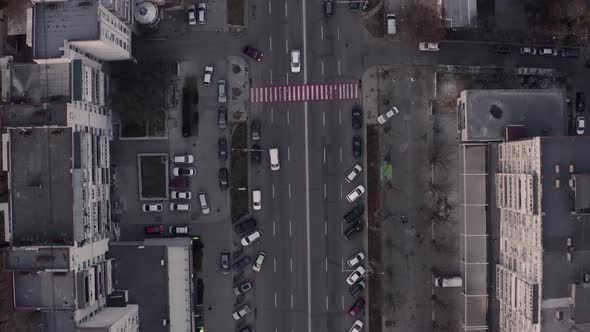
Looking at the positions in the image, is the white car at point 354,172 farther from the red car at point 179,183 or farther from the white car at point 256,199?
the red car at point 179,183

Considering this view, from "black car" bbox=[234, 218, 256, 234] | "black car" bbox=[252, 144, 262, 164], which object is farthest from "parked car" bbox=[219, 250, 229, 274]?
"black car" bbox=[252, 144, 262, 164]

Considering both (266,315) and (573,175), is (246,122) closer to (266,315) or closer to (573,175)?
(266,315)

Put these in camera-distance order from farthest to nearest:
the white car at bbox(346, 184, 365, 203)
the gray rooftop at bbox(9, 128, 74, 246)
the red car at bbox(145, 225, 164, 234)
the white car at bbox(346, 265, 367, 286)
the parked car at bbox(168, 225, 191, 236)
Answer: the parked car at bbox(168, 225, 191, 236), the red car at bbox(145, 225, 164, 234), the white car at bbox(346, 265, 367, 286), the white car at bbox(346, 184, 365, 203), the gray rooftop at bbox(9, 128, 74, 246)

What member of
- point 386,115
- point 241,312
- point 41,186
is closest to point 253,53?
point 386,115

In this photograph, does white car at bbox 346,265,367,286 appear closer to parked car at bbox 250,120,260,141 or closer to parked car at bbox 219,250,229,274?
parked car at bbox 219,250,229,274

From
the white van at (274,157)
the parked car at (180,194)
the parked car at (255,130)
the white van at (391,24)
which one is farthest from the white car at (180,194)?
the white van at (391,24)

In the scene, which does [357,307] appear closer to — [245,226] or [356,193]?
[356,193]
